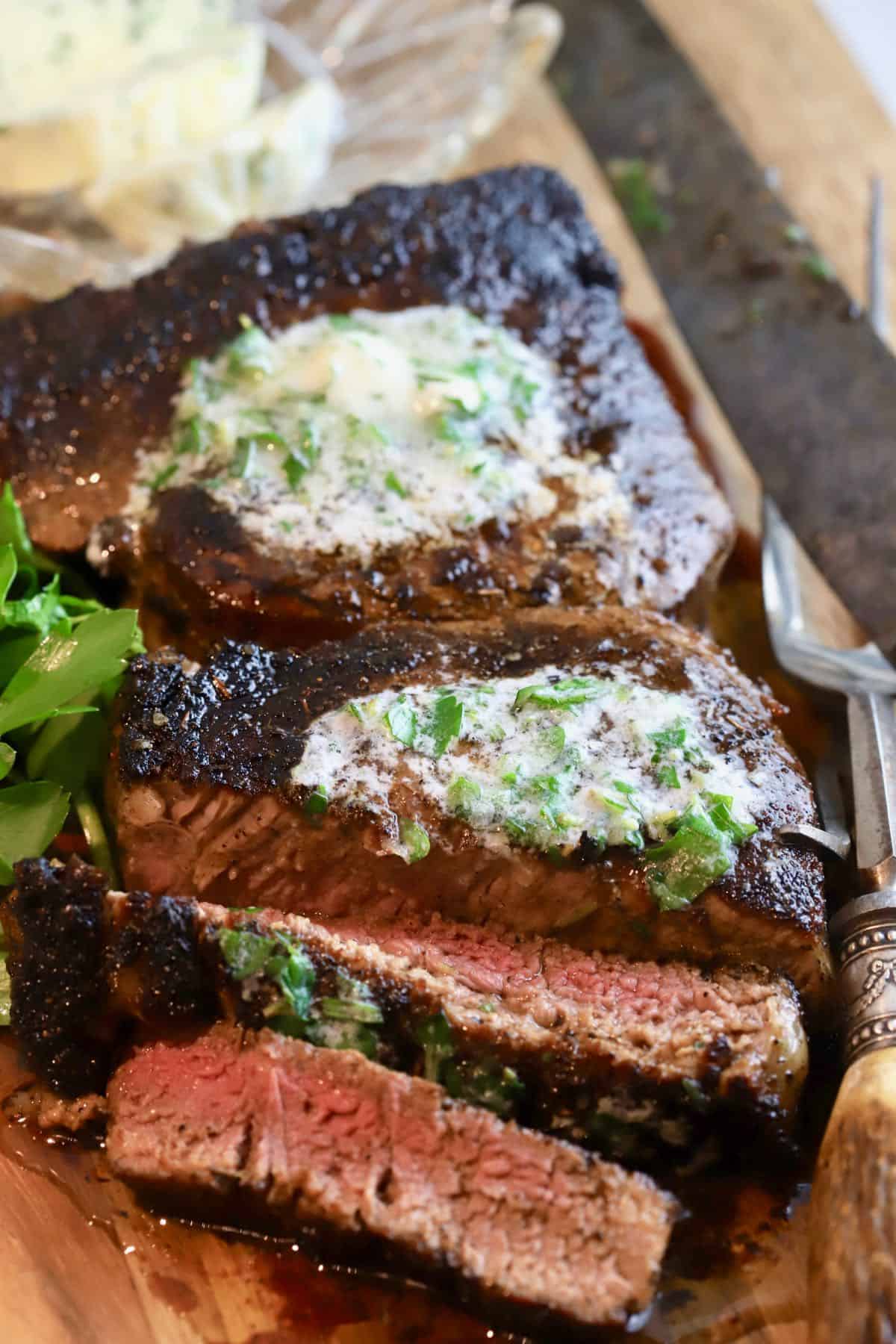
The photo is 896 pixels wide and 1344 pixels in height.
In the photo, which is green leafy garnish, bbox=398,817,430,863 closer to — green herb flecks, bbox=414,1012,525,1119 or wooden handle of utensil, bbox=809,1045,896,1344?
green herb flecks, bbox=414,1012,525,1119

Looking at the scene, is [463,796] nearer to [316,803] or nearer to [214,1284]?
[316,803]

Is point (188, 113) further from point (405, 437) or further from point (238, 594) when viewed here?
point (238, 594)

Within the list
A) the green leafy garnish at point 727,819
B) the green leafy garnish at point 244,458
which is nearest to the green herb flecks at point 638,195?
the green leafy garnish at point 244,458

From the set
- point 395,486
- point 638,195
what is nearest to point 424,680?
point 395,486

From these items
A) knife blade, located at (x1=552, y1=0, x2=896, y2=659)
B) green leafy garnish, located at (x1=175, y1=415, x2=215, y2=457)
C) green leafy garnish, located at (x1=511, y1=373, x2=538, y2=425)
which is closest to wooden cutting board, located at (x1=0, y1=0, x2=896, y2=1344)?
green leafy garnish, located at (x1=175, y1=415, x2=215, y2=457)

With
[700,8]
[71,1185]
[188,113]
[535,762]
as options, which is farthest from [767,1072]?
[700,8]
